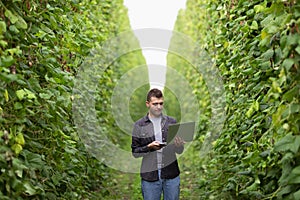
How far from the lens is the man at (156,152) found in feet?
15.9

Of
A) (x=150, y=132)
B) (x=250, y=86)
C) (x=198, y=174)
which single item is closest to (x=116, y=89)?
(x=198, y=174)

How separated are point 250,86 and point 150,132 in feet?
3.66

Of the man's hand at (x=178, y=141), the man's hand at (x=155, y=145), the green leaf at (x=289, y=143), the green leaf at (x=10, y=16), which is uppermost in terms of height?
the green leaf at (x=10, y=16)

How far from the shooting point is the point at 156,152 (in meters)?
4.88

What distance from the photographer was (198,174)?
29.6ft

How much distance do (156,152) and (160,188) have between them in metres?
0.35

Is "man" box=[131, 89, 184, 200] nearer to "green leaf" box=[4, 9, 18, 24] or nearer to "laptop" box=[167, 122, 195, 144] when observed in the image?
"laptop" box=[167, 122, 195, 144]

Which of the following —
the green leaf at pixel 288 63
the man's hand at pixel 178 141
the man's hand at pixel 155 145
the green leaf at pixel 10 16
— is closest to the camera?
the green leaf at pixel 288 63

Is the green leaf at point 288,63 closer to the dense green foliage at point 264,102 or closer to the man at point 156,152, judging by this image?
the dense green foliage at point 264,102

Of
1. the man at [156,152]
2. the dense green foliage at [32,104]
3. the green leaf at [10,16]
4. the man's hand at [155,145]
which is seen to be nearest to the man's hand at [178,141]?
the man at [156,152]

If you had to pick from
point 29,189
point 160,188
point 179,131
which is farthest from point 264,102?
point 29,189

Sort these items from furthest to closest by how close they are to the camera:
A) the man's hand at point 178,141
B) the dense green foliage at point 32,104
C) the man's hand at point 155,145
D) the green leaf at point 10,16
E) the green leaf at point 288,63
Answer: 1. the man's hand at point 178,141
2. the man's hand at point 155,145
3. the green leaf at point 10,16
4. the dense green foliage at point 32,104
5. the green leaf at point 288,63

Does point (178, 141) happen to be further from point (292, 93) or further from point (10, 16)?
point (10, 16)

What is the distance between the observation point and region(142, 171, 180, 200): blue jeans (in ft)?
15.9
